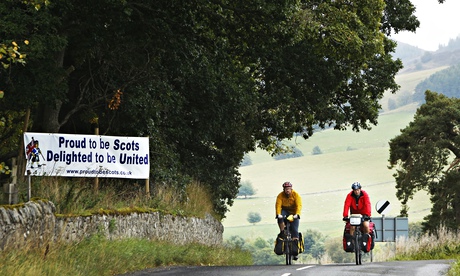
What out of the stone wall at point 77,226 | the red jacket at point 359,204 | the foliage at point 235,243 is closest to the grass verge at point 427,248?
the foliage at point 235,243

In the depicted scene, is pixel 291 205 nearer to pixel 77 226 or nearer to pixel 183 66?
pixel 77 226

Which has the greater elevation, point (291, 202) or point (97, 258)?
point (291, 202)

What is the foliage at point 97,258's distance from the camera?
13.3 metres

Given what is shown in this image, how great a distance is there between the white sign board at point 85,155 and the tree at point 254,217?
157 metres

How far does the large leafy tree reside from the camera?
23562 mm

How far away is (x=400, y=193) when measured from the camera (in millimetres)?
52562

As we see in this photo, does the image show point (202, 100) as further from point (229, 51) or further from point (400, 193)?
point (400, 193)

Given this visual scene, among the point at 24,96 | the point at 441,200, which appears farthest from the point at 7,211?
the point at 441,200

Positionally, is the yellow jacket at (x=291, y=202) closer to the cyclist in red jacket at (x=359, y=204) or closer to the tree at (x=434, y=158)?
the cyclist in red jacket at (x=359, y=204)

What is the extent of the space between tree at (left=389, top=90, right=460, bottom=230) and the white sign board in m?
29.8

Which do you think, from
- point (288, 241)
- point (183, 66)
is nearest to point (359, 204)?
point (288, 241)

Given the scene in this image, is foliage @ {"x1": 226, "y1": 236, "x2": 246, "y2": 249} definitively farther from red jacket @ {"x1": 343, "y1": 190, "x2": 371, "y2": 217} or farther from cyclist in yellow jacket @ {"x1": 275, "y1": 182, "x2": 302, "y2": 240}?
red jacket @ {"x1": 343, "y1": 190, "x2": 371, "y2": 217}

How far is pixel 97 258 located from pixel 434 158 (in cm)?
3832

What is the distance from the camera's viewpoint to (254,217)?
603 ft
